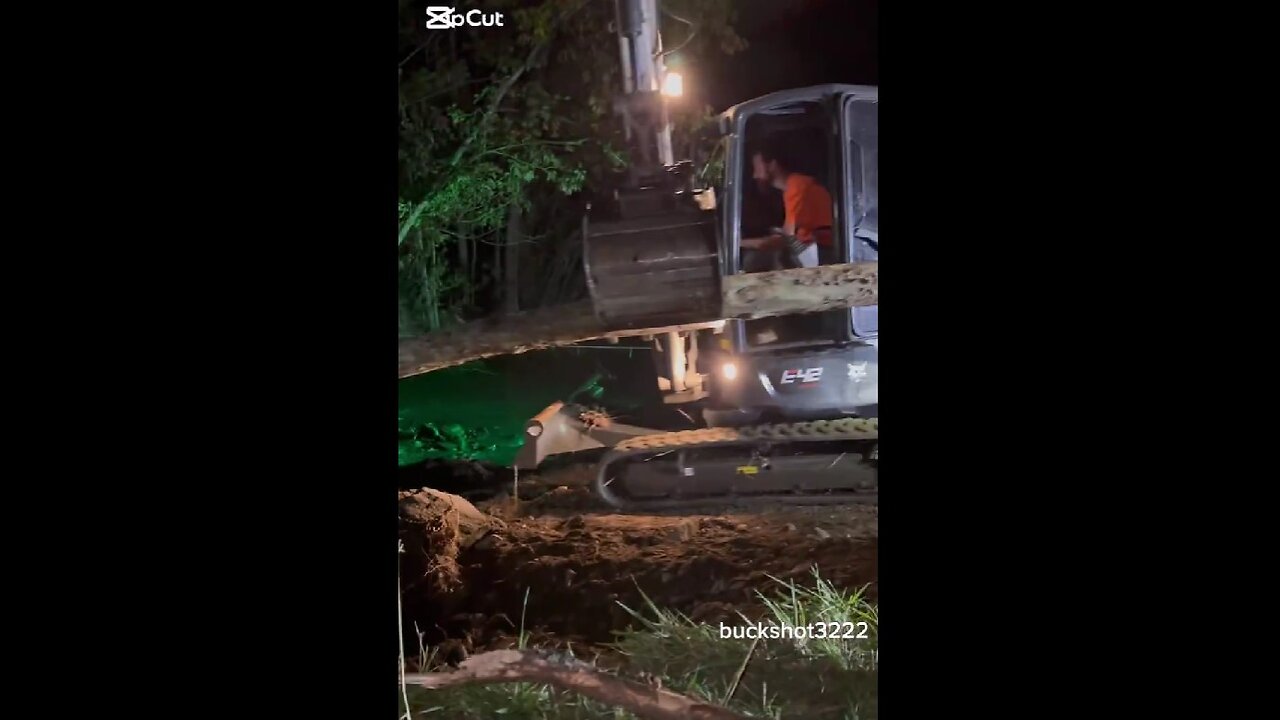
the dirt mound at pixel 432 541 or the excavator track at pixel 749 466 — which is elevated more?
the excavator track at pixel 749 466

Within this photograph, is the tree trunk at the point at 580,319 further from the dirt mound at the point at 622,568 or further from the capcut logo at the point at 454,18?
Result: the capcut logo at the point at 454,18

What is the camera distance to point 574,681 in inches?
86.5

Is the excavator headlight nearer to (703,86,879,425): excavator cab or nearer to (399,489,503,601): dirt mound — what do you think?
(703,86,879,425): excavator cab

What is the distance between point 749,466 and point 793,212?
0.66 meters

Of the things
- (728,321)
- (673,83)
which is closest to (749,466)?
(728,321)

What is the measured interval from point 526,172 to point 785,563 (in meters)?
1.20

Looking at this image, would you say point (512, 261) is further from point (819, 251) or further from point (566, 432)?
point (819, 251)

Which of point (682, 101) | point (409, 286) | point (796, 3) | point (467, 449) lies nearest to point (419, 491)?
point (467, 449)

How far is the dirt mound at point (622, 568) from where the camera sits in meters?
2.22

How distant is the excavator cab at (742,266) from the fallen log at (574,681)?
→ 0.70 metres

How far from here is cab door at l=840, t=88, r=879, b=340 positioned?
7.20 ft

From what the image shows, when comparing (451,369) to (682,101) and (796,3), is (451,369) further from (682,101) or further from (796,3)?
(796,3)

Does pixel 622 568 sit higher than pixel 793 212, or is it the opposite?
pixel 793 212

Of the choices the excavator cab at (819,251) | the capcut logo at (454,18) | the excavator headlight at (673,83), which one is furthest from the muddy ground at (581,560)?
the capcut logo at (454,18)
